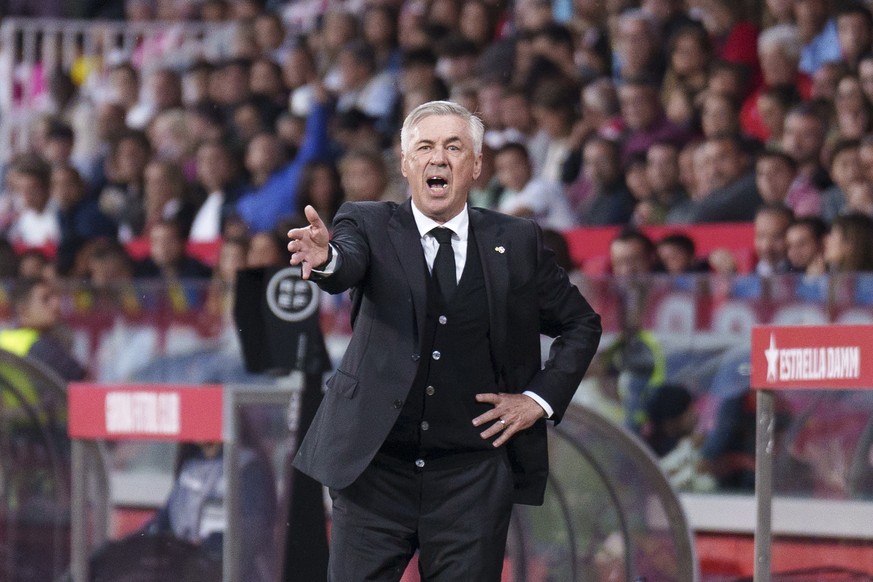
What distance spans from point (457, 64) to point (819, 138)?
11.0ft

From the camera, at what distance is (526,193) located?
9.11 m

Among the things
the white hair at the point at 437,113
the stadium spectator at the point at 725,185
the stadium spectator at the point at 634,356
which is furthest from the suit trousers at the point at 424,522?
the stadium spectator at the point at 725,185

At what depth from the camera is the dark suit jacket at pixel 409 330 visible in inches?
160

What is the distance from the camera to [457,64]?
431 inches

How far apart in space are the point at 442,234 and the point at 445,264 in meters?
0.08

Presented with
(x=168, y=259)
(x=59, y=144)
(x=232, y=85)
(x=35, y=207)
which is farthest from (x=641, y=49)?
(x=59, y=144)

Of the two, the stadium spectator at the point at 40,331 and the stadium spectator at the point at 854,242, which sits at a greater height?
the stadium spectator at the point at 854,242

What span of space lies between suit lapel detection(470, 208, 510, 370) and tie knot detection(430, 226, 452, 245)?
83mm

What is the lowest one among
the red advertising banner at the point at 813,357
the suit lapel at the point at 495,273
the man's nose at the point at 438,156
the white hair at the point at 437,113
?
the red advertising banner at the point at 813,357

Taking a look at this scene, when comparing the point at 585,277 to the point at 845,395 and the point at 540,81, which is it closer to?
the point at 845,395

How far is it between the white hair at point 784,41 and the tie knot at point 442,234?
5.36m

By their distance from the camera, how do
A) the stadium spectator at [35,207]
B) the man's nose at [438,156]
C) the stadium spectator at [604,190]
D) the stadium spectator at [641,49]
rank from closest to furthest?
the man's nose at [438,156] < the stadium spectator at [604,190] < the stadium spectator at [641,49] < the stadium spectator at [35,207]

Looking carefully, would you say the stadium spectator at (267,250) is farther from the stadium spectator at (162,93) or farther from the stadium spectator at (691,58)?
the stadium spectator at (162,93)

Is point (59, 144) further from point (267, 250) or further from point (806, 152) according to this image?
point (806, 152)
